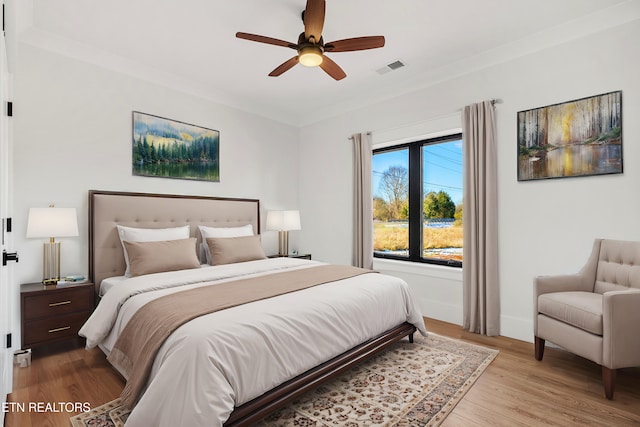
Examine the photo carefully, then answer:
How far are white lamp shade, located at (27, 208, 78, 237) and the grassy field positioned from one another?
3525 millimetres

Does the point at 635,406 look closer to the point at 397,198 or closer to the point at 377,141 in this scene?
the point at 397,198

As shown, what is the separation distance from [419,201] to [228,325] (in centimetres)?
317

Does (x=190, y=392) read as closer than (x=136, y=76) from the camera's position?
Yes

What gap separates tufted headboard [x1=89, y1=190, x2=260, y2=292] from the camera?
3.22 meters

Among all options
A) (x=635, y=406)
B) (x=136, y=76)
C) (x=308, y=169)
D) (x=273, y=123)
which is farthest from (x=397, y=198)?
(x=136, y=76)

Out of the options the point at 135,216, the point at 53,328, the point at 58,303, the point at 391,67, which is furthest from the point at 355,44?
the point at 53,328

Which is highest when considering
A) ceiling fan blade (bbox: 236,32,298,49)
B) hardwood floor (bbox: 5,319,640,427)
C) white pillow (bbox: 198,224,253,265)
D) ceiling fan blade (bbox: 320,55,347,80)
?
ceiling fan blade (bbox: 236,32,298,49)

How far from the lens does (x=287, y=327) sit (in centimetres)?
191

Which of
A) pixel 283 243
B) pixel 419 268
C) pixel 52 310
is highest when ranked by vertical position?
pixel 283 243

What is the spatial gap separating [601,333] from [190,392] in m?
2.56

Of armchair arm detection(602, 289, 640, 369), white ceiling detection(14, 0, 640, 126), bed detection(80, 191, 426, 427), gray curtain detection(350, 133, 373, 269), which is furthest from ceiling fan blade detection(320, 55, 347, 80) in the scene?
armchair arm detection(602, 289, 640, 369)

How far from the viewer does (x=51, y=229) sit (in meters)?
2.76

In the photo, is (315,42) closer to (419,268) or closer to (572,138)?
(572,138)

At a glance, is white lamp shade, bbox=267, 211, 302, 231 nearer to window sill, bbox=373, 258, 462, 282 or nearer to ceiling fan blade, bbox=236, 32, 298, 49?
window sill, bbox=373, 258, 462, 282
